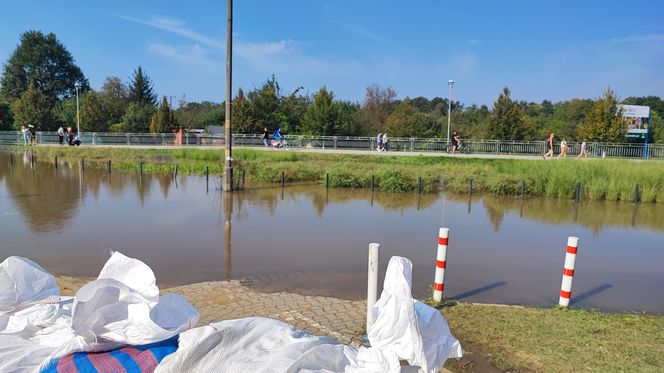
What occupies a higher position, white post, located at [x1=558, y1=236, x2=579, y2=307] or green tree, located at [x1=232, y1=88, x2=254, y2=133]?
green tree, located at [x1=232, y1=88, x2=254, y2=133]

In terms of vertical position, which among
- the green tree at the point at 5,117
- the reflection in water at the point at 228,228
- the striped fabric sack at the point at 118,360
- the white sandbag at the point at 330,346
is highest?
the green tree at the point at 5,117

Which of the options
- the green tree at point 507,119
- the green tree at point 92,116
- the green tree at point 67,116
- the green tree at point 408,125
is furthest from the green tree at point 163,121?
the green tree at point 507,119

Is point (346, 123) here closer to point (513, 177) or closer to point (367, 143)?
point (367, 143)

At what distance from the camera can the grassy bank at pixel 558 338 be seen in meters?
4.51

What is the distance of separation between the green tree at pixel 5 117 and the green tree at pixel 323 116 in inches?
1622

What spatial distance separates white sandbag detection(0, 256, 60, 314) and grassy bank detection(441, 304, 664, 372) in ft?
11.3

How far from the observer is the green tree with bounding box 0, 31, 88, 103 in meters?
78.4

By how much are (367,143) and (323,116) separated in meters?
9.23

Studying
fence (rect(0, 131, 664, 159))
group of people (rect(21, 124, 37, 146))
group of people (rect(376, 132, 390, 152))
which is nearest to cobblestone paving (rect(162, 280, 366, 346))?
group of people (rect(376, 132, 390, 152))

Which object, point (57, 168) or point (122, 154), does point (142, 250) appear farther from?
point (122, 154)

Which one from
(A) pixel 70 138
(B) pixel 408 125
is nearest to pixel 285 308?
(A) pixel 70 138

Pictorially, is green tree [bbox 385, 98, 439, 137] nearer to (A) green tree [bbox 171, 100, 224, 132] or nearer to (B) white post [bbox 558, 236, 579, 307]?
(A) green tree [bbox 171, 100, 224, 132]

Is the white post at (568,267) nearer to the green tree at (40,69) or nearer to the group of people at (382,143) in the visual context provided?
the group of people at (382,143)

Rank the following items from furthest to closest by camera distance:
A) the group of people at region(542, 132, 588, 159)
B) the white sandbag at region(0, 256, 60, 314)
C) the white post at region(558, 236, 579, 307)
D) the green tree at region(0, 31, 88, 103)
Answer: the green tree at region(0, 31, 88, 103) < the group of people at region(542, 132, 588, 159) < the white post at region(558, 236, 579, 307) < the white sandbag at region(0, 256, 60, 314)
